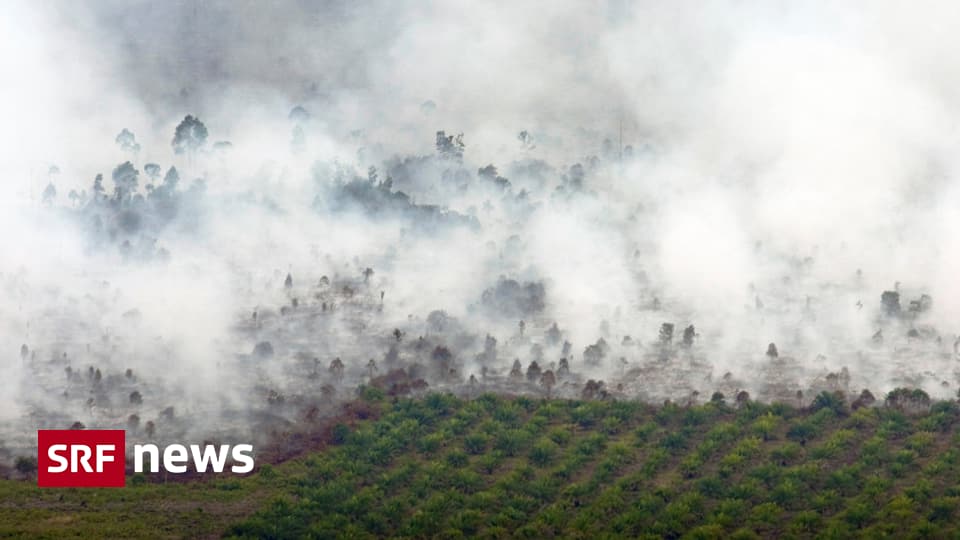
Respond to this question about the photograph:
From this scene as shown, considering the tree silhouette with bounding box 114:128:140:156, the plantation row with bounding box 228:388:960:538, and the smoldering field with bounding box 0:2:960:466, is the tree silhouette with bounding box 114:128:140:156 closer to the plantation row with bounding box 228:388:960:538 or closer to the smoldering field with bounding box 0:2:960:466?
the smoldering field with bounding box 0:2:960:466

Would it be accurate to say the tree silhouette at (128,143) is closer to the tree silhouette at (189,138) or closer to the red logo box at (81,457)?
the tree silhouette at (189,138)

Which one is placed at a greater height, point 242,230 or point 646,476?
point 242,230

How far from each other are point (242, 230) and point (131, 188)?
20922 mm

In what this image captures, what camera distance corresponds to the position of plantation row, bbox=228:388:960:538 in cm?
8212

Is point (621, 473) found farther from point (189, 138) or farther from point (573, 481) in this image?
point (189, 138)

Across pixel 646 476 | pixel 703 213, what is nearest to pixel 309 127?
pixel 703 213

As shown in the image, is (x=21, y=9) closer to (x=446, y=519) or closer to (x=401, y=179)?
(x=401, y=179)

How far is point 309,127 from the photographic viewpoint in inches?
6570

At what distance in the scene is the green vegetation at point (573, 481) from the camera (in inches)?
3228

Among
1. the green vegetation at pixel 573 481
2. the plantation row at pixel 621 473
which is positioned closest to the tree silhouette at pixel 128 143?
the plantation row at pixel 621 473

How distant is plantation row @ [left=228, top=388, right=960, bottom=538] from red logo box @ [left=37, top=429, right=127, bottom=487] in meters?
8.55

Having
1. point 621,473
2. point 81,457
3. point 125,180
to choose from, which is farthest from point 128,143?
point 621,473

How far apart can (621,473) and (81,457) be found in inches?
1158

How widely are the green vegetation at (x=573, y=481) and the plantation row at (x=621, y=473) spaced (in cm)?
11
